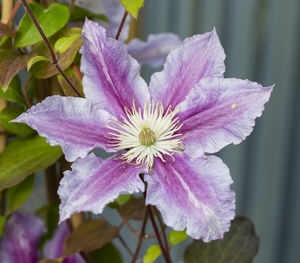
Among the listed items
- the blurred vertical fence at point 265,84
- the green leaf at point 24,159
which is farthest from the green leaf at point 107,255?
the blurred vertical fence at point 265,84

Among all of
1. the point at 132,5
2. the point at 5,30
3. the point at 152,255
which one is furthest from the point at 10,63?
the point at 152,255

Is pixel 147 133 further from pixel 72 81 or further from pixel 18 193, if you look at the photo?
pixel 18 193

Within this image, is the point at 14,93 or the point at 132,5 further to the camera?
the point at 14,93

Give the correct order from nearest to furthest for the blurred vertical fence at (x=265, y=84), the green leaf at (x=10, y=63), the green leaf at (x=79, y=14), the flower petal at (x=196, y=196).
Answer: the flower petal at (x=196, y=196) → the green leaf at (x=10, y=63) → the green leaf at (x=79, y=14) → the blurred vertical fence at (x=265, y=84)

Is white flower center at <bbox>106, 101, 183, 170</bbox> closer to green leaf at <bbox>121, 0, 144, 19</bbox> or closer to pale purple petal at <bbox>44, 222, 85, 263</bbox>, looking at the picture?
green leaf at <bbox>121, 0, 144, 19</bbox>

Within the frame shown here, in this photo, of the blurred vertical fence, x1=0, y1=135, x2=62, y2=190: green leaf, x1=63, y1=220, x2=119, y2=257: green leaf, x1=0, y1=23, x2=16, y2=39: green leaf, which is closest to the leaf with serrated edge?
x1=63, y1=220, x2=119, y2=257: green leaf

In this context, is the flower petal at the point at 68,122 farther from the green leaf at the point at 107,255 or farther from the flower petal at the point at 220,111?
the green leaf at the point at 107,255

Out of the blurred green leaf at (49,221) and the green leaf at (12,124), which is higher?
the green leaf at (12,124)

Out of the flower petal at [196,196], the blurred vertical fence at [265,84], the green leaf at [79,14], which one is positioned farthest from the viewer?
the blurred vertical fence at [265,84]
